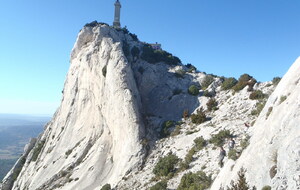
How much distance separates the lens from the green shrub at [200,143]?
27547 mm

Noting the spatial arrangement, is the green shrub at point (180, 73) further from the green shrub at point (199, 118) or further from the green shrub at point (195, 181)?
the green shrub at point (195, 181)

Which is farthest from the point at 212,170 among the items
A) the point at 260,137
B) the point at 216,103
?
the point at 216,103

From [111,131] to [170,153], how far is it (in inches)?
529

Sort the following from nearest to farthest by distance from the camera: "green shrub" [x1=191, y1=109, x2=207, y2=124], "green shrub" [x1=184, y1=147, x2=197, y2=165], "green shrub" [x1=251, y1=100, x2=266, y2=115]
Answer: "green shrub" [x1=184, y1=147, x2=197, y2=165] → "green shrub" [x1=251, y1=100, x2=266, y2=115] → "green shrub" [x1=191, y1=109, x2=207, y2=124]

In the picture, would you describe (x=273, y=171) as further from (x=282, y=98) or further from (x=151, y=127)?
(x=151, y=127)

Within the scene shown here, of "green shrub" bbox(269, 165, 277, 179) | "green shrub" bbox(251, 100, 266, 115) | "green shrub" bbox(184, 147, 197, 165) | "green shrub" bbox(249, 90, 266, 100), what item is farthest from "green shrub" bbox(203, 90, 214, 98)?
"green shrub" bbox(269, 165, 277, 179)

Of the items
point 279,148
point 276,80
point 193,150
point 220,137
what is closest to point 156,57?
point 276,80

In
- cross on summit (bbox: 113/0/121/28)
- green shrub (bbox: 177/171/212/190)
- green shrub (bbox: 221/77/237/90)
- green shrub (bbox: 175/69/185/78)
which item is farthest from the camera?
cross on summit (bbox: 113/0/121/28)

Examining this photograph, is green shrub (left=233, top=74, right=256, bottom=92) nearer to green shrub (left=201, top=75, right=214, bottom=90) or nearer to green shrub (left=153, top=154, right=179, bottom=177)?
green shrub (left=201, top=75, right=214, bottom=90)

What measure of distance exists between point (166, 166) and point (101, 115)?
71.2 feet

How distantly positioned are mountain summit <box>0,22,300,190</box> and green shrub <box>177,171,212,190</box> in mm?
86

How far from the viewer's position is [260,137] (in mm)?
17438

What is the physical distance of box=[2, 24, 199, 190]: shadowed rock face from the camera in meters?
35.4

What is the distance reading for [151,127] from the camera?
37.1m
